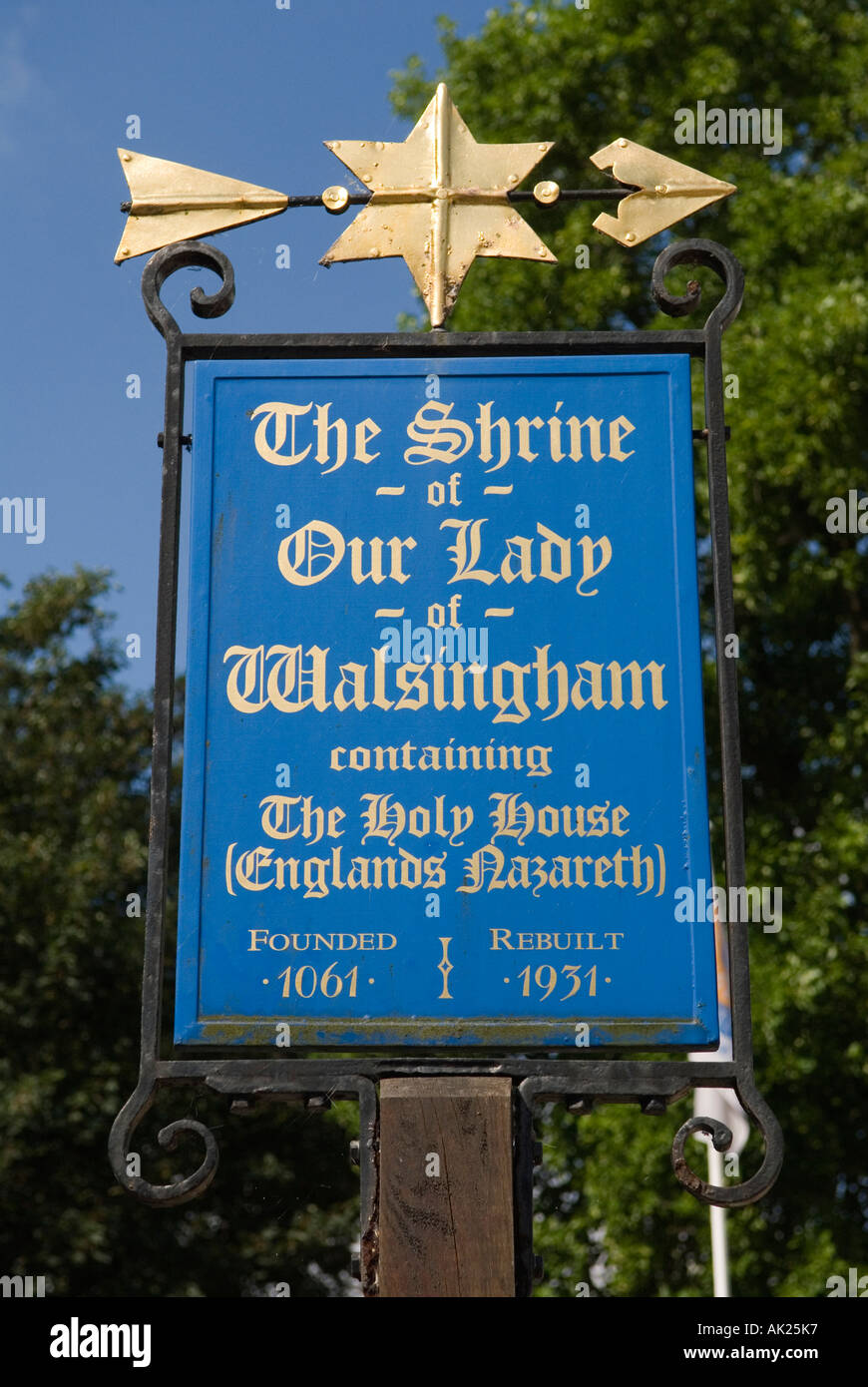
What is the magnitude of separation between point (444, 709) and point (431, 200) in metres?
1.64

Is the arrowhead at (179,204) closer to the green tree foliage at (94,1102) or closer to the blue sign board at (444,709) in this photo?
the blue sign board at (444,709)

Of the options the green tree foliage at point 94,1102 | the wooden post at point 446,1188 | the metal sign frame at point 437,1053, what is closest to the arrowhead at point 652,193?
the metal sign frame at point 437,1053

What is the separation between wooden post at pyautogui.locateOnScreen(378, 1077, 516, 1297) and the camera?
11.6 ft

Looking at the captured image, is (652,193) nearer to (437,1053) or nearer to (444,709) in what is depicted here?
(444,709)

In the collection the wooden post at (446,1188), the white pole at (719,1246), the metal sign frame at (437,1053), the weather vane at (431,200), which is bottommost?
the white pole at (719,1246)

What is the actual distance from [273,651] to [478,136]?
11.5 m

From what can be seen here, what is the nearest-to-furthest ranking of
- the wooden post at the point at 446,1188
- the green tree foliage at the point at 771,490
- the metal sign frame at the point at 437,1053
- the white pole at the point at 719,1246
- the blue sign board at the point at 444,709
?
the wooden post at the point at 446,1188
the metal sign frame at the point at 437,1053
the blue sign board at the point at 444,709
the white pole at the point at 719,1246
the green tree foliage at the point at 771,490

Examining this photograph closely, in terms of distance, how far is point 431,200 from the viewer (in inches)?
178

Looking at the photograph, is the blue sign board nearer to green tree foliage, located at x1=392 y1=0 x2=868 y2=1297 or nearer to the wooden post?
the wooden post

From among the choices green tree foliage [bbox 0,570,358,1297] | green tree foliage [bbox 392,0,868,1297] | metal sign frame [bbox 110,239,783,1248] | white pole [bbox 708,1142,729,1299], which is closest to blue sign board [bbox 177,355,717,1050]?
metal sign frame [bbox 110,239,783,1248]

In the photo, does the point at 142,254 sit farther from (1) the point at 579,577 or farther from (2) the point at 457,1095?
(2) the point at 457,1095

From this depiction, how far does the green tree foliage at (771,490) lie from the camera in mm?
11750

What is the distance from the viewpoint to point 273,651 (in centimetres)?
411

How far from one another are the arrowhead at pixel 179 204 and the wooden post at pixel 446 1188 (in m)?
2.62
